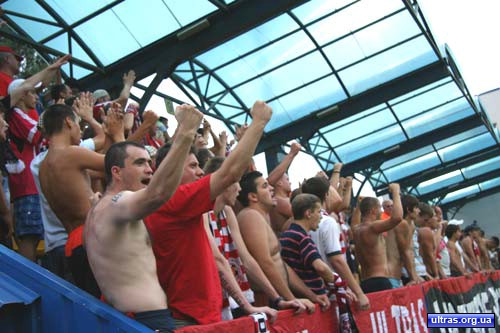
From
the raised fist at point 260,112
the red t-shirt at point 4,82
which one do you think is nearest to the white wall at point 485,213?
the red t-shirt at point 4,82

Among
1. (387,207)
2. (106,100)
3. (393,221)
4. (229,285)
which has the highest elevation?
(106,100)

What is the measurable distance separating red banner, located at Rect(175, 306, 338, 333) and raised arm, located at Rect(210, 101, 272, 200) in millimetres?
598

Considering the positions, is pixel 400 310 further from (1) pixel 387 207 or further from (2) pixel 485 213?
(2) pixel 485 213

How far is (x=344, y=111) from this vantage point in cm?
1543

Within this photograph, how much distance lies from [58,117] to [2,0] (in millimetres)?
6212

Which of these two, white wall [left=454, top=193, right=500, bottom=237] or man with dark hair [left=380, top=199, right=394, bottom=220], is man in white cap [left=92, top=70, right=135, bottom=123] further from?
white wall [left=454, top=193, right=500, bottom=237]

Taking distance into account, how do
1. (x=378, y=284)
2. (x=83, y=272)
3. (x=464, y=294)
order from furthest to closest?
(x=464, y=294)
(x=378, y=284)
(x=83, y=272)

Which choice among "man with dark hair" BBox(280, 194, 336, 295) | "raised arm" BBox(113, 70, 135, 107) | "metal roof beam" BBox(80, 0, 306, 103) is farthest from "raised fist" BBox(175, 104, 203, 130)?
"metal roof beam" BBox(80, 0, 306, 103)

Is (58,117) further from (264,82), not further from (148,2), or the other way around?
(264,82)

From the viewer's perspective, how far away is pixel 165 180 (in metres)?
2.47

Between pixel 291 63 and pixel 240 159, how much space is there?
10733 millimetres

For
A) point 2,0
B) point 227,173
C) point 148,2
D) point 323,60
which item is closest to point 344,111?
point 323,60

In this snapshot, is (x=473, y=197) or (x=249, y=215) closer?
(x=249, y=215)

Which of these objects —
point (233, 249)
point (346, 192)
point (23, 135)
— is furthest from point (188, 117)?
point (346, 192)
